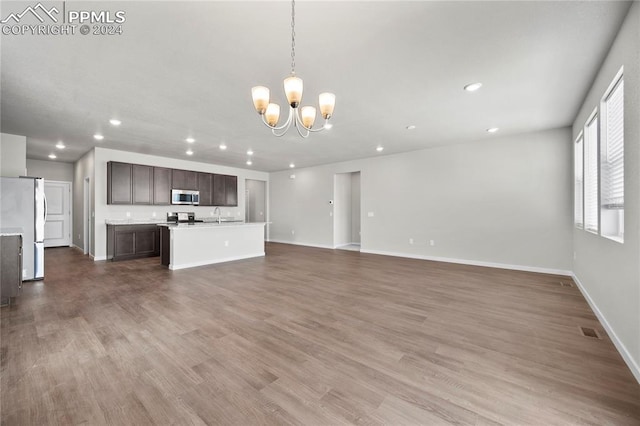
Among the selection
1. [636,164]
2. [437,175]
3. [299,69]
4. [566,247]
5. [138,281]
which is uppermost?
[299,69]

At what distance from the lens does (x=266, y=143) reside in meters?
5.86

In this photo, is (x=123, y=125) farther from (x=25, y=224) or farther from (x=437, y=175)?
(x=437, y=175)

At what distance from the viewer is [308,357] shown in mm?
2170

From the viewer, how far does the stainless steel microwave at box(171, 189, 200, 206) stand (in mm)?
7334

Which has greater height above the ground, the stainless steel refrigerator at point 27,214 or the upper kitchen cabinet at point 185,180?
the upper kitchen cabinet at point 185,180

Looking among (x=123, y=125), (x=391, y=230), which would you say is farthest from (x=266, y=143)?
(x=391, y=230)

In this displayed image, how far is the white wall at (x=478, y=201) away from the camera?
16.2 feet

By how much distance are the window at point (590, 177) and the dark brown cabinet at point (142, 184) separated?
336 inches

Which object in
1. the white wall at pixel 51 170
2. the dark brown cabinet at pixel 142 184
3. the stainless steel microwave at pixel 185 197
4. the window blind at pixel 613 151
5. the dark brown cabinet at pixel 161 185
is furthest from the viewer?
the white wall at pixel 51 170

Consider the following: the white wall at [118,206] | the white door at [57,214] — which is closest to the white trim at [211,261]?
the white wall at [118,206]

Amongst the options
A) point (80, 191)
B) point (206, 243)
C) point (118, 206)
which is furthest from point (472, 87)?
point (80, 191)

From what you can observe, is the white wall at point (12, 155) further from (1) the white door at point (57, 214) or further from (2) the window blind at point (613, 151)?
(2) the window blind at point (613, 151)

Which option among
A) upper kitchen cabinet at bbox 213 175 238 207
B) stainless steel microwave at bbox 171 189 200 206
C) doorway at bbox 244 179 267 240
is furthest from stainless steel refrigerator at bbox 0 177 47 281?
doorway at bbox 244 179 267 240

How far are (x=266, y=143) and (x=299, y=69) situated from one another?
3242 mm
